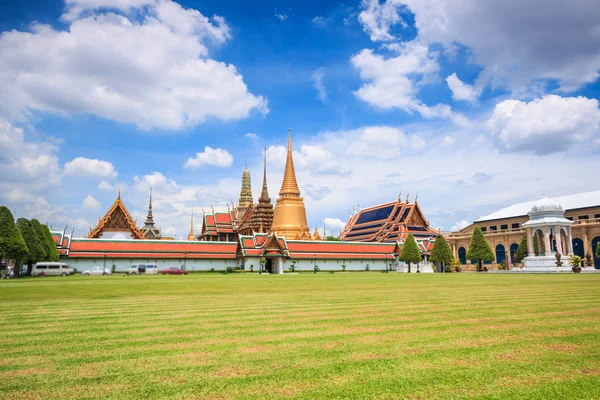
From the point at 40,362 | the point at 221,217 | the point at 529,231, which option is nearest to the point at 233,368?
the point at 40,362

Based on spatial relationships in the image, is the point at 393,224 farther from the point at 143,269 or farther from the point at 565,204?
the point at 143,269

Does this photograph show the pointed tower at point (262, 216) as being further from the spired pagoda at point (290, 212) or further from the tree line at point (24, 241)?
the tree line at point (24, 241)

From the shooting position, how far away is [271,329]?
Result: 9312 mm

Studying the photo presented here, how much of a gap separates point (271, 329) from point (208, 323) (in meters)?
1.80

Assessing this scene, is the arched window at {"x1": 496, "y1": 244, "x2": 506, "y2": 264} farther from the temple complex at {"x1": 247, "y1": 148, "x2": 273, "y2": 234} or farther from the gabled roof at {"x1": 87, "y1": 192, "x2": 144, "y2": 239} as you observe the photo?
the gabled roof at {"x1": 87, "y1": 192, "x2": 144, "y2": 239}

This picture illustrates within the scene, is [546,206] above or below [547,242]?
above

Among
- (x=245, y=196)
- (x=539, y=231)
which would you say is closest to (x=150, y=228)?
(x=245, y=196)

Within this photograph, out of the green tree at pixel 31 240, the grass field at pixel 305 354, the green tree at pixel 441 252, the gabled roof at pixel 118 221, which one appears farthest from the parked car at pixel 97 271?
the grass field at pixel 305 354

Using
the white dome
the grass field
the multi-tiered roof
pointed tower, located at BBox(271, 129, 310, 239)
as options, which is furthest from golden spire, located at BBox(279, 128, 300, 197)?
the grass field

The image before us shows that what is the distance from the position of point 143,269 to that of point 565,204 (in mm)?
66195

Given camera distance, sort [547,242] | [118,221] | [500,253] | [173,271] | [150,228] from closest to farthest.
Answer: [547,242]
[173,271]
[118,221]
[500,253]
[150,228]

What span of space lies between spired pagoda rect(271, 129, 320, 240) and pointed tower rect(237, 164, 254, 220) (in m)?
24.0

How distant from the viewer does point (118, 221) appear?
64.2m

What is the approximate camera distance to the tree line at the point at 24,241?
123ft
